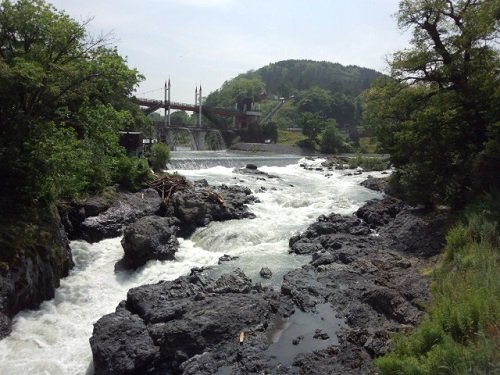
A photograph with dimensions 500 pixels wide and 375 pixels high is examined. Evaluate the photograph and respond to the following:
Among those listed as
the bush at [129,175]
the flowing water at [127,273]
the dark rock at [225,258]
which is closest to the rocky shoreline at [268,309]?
the flowing water at [127,273]

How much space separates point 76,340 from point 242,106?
307 ft

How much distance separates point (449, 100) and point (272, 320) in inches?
463

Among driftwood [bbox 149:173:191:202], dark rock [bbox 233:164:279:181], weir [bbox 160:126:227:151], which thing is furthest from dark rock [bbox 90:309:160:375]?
weir [bbox 160:126:227:151]

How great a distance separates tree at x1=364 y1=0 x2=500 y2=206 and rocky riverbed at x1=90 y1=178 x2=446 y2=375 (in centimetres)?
338

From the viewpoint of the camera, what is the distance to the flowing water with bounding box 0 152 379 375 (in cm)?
1020

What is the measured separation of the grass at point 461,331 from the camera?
6004 millimetres

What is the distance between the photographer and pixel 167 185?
24.6 meters

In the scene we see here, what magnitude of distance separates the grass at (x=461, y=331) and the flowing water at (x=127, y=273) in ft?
20.4

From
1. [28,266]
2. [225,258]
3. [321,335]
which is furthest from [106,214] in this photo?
[321,335]

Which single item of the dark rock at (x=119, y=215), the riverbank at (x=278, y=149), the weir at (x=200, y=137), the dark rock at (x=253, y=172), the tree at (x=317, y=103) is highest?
the tree at (x=317, y=103)

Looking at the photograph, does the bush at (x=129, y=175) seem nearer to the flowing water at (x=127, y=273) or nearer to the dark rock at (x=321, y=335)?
the flowing water at (x=127, y=273)

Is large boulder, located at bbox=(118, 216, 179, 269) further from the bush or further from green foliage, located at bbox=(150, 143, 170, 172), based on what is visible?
green foliage, located at bbox=(150, 143, 170, 172)

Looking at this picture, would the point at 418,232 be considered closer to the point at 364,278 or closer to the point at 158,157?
the point at 364,278

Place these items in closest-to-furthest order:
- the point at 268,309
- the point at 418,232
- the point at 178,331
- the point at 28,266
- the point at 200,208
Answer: the point at 178,331, the point at 268,309, the point at 28,266, the point at 418,232, the point at 200,208
